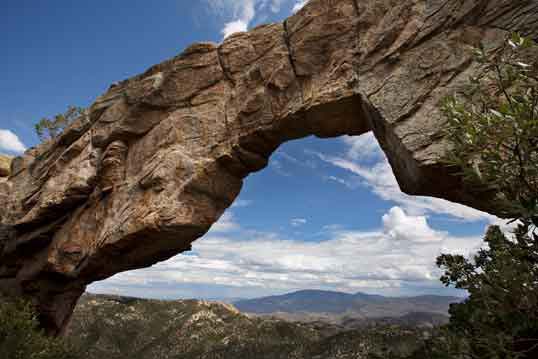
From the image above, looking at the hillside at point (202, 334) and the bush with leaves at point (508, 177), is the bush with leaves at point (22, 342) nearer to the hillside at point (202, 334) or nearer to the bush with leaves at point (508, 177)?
the hillside at point (202, 334)

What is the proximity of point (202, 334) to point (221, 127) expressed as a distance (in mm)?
35127

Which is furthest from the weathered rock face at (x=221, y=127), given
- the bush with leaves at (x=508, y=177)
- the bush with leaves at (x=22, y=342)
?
the bush with leaves at (x=508, y=177)

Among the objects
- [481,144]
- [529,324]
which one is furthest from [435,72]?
[529,324]

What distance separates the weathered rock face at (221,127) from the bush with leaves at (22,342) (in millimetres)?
4280

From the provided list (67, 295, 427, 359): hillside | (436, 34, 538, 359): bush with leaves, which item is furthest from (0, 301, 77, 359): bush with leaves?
(436, 34, 538, 359): bush with leaves

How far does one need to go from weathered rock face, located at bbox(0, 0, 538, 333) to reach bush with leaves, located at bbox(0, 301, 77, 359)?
4280 millimetres

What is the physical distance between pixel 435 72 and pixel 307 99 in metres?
6.54

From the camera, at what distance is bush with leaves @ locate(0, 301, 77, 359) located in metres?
21.7

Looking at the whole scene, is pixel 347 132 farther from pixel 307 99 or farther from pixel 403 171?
pixel 403 171

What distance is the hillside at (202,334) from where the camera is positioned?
3825 cm

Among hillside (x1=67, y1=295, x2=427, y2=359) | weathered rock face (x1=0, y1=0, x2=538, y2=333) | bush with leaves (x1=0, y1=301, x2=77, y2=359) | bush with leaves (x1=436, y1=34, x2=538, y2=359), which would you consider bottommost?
hillside (x1=67, y1=295, x2=427, y2=359)

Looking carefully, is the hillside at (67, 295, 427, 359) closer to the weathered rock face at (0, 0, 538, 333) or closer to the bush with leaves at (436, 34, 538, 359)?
the weathered rock face at (0, 0, 538, 333)

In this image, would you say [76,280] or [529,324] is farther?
[76,280]

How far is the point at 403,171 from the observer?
18.1 m
